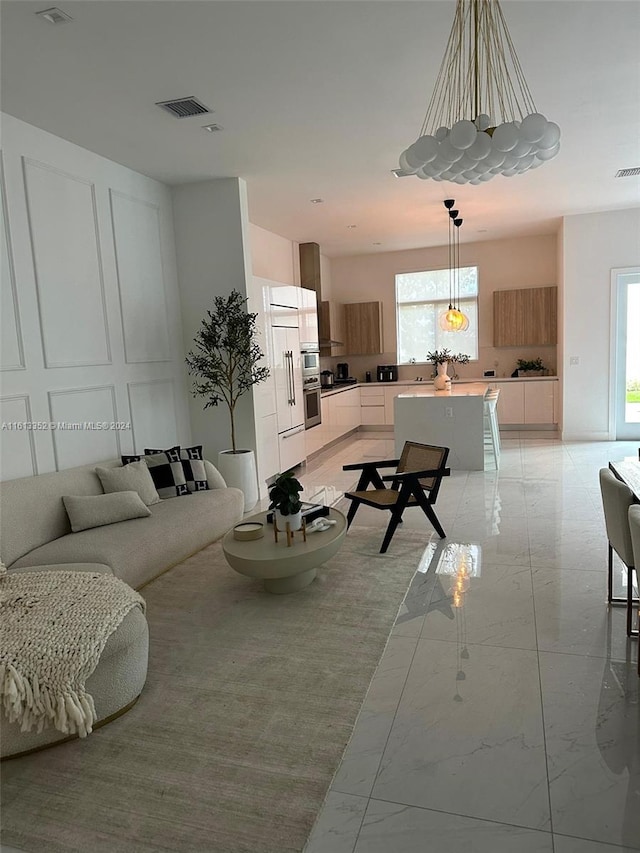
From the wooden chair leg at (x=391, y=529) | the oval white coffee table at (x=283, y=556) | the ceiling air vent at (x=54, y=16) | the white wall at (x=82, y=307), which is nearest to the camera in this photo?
the ceiling air vent at (x=54, y=16)

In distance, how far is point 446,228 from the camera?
8.17m

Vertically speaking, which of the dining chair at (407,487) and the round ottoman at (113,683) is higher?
the dining chair at (407,487)

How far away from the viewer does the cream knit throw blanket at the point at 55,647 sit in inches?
81.1

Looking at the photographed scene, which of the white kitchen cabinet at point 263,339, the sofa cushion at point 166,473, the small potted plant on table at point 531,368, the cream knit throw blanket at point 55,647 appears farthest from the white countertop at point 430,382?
the cream knit throw blanket at point 55,647

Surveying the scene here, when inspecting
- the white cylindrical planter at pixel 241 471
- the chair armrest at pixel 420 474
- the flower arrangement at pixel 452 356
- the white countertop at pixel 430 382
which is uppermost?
the flower arrangement at pixel 452 356

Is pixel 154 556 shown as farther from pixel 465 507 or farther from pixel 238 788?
pixel 465 507

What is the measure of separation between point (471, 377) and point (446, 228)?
2630 mm

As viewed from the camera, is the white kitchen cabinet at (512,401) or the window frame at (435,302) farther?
the window frame at (435,302)

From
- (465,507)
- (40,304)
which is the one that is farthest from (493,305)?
(40,304)

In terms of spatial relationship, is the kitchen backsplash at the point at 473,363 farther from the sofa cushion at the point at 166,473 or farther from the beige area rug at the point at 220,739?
the beige area rug at the point at 220,739

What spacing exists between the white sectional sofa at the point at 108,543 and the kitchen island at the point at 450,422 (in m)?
2.89

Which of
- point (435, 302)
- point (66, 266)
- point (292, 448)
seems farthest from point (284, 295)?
point (435, 302)

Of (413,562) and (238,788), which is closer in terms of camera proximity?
(238,788)

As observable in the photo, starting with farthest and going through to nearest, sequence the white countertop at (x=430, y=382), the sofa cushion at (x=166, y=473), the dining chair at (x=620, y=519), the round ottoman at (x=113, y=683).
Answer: the white countertop at (x=430, y=382), the sofa cushion at (x=166, y=473), the dining chair at (x=620, y=519), the round ottoman at (x=113, y=683)
